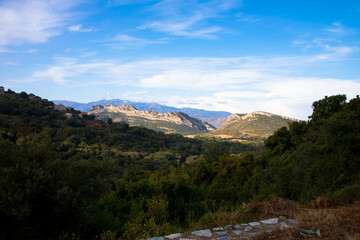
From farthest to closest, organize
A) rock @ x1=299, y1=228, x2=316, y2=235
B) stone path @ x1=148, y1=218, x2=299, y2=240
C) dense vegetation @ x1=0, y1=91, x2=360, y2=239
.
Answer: dense vegetation @ x1=0, y1=91, x2=360, y2=239, stone path @ x1=148, y1=218, x2=299, y2=240, rock @ x1=299, y1=228, x2=316, y2=235

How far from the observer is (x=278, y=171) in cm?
1347

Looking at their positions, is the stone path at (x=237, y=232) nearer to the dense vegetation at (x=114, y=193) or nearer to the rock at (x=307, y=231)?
the rock at (x=307, y=231)

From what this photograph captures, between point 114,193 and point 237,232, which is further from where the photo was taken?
point 114,193

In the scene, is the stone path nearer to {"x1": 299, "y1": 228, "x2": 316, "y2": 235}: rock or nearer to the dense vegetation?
{"x1": 299, "y1": 228, "x2": 316, "y2": 235}: rock

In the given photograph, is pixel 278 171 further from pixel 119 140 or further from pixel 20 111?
pixel 20 111

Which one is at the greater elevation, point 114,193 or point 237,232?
point 237,232

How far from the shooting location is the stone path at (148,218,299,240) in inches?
182

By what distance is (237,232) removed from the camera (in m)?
4.82

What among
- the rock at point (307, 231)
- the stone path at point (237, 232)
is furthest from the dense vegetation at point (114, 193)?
the rock at point (307, 231)

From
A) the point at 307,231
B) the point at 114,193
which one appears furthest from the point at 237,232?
the point at 114,193

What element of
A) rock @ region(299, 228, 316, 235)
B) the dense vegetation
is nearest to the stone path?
rock @ region(299, 228, 316, 235)

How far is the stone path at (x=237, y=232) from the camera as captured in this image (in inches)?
182

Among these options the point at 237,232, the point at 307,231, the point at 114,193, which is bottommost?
the point at 114,193

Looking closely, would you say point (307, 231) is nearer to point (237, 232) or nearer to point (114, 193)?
point (237, 232)
